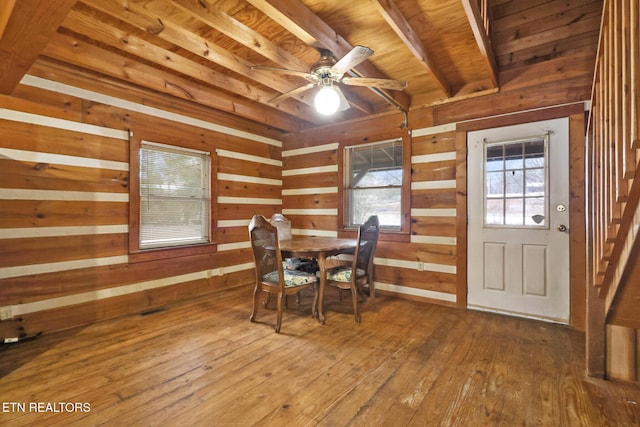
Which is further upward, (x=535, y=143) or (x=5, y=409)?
(x=535, y=143)

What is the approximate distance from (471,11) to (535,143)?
170cm

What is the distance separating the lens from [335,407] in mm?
1712

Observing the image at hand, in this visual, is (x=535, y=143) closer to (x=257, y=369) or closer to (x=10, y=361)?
(x=257, y=369)

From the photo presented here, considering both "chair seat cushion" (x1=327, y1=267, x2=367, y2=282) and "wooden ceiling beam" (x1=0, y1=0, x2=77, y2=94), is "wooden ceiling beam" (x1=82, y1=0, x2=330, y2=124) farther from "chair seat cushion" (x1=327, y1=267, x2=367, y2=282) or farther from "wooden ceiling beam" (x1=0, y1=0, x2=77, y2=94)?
"chair seat cushion" (x1=327, y1=267, x2=367, y2=282)

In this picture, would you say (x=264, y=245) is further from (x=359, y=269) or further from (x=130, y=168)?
(x=130, y=168)

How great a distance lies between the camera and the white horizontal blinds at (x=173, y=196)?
3.40 metres

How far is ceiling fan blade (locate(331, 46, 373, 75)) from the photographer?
196 cm

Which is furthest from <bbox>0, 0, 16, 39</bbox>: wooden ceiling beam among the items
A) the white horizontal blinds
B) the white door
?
the white door

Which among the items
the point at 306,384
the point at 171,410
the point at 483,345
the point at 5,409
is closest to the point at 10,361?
the point at 5,409

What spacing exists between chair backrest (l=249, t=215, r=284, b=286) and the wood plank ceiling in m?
1.48

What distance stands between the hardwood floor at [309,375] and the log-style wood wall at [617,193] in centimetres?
33

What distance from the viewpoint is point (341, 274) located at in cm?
309

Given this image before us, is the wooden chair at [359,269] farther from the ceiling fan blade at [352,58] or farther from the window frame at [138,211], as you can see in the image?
the window frame at [138,211]

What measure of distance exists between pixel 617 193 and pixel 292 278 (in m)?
2.37
